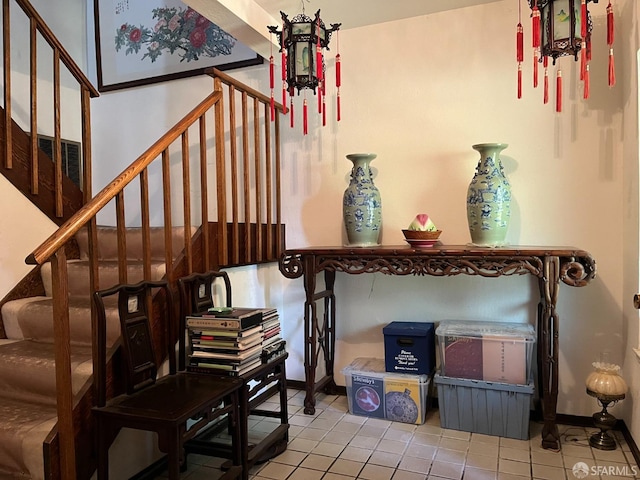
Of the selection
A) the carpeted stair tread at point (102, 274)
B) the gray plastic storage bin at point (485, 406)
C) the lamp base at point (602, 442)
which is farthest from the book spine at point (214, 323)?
the lamp base at point (602, 442)

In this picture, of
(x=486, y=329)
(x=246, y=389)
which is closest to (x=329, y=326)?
(x=486, y=329)

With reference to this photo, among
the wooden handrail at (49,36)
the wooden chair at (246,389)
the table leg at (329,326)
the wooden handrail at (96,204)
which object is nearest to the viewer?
the wooden handrail at (96,204)

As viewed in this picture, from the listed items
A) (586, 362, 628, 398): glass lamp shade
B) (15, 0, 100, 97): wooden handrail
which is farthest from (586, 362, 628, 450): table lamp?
(15, 0, 100, 97): wooden handrail

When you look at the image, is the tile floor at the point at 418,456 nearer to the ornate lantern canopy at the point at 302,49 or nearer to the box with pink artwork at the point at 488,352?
the box with pink artwork at the point at 488,352

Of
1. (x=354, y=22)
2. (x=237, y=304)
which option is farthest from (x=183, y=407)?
(x=354, y=22)

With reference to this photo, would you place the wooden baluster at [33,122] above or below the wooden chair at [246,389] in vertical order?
above

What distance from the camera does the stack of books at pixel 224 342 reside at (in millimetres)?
2029

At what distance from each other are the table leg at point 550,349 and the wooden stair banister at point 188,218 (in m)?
1.60

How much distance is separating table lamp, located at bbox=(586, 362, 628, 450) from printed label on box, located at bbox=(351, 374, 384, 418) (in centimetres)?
105

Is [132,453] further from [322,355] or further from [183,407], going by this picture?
[322,355]

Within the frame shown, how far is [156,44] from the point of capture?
11.8 ft

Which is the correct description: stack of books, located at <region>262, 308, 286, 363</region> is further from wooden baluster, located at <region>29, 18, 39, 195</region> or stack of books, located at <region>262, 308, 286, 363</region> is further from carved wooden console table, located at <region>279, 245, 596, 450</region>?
wooden baluster, located at <region>29, 18, 39, 195</region>

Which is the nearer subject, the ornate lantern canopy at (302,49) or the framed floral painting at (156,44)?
the ornate lantern canopy at (302,49)

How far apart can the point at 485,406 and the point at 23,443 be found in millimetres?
2079
